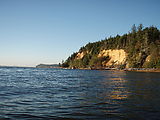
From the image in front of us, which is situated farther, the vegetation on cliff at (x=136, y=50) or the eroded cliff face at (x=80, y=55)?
the eroded cliff face at (x=80, y=55)

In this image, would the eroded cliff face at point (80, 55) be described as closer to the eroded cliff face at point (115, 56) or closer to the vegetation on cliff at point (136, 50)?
the vegetation on cliff at point (136, 50)

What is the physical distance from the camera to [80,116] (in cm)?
812

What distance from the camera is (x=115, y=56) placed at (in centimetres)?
12475

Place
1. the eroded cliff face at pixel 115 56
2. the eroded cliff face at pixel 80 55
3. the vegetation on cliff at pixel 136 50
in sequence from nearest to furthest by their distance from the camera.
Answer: the vegetation on cliff at pixel 136 50 < the eroded cliff face at pixel 115 56 < the eroded cliff face at pixel 80 55

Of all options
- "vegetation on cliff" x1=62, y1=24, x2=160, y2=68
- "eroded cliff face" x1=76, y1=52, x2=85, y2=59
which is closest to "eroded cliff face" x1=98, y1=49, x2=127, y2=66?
"vegetation on cliff" x1=62, y1=24, x2=160, y2=68

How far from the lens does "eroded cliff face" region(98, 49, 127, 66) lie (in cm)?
11636

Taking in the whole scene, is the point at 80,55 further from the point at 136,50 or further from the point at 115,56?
the point at 136,50

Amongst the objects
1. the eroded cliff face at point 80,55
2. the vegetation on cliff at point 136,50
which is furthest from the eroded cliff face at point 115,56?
the eroded cliff face at point 80,55

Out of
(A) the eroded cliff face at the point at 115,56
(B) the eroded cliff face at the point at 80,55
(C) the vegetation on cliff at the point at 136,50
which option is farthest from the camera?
(B) the eroded cliff face at the point at 80,55

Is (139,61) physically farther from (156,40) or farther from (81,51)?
(81,51)

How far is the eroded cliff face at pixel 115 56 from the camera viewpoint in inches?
4581

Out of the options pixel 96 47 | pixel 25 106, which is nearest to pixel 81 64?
pixel 96 47

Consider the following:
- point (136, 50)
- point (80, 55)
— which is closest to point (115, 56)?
point (136, 50)

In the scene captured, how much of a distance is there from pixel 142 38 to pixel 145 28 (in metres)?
17.1
